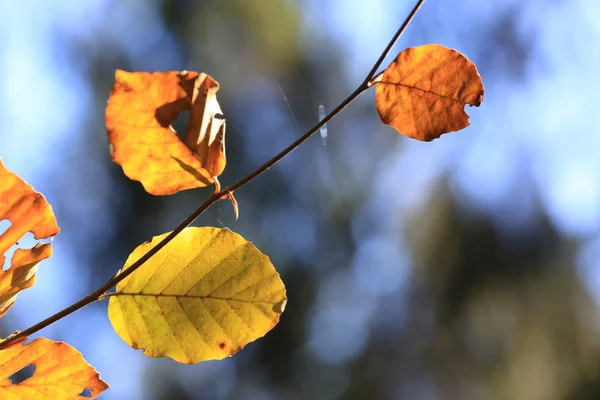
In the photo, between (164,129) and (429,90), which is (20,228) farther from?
(429,90)

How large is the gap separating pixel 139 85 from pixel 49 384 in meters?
0.18

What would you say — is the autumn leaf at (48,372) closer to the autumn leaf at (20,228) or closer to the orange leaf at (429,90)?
the autumn leaf at (20,228)

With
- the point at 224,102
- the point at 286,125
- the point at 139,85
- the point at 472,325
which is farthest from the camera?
the point at 472,325

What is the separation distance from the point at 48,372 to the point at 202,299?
0.09 metres

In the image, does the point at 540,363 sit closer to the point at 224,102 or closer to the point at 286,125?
the point at 286,125

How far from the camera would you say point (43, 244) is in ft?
0.91

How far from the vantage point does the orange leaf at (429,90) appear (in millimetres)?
282

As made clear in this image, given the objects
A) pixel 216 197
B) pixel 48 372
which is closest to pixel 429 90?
pixel 216 197

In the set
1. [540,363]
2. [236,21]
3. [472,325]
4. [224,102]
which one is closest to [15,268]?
[224,102]

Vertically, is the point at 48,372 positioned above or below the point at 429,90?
below

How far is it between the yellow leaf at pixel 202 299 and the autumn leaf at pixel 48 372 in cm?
3

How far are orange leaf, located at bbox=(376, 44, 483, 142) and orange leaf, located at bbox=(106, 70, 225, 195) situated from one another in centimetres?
10

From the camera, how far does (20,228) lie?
10.5 inches

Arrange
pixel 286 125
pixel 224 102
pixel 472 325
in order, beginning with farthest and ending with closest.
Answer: pixel 472 325 < pixel 286 125 < pixel 224 102
